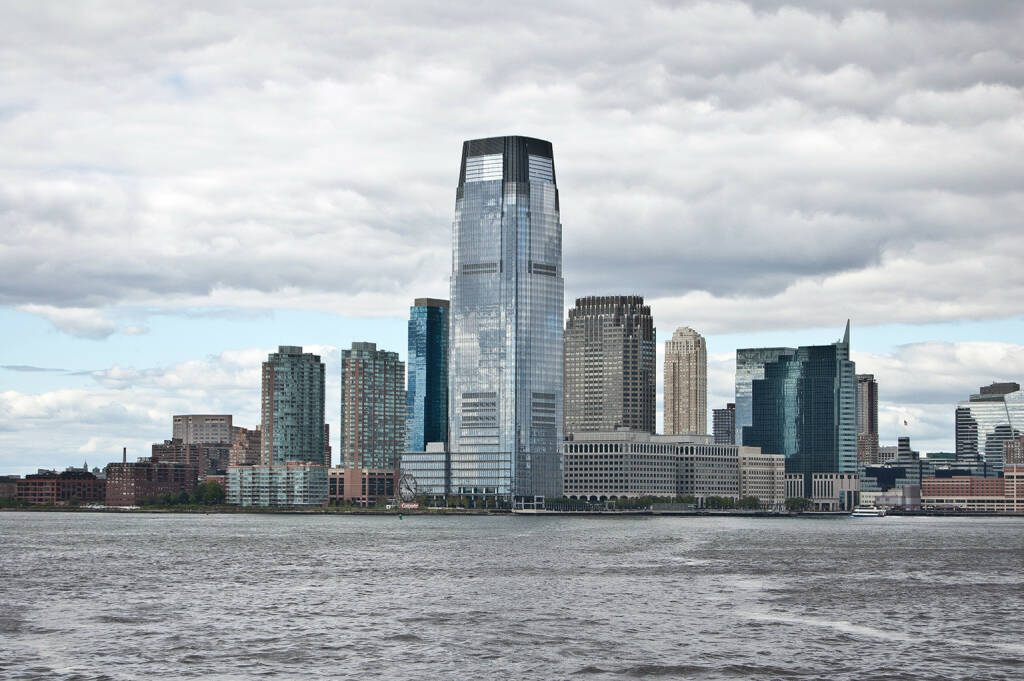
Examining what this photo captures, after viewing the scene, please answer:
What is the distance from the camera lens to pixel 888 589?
125125mm

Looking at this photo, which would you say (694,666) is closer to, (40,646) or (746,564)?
(40,646)

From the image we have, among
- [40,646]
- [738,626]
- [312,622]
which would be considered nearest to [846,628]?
[738,626]

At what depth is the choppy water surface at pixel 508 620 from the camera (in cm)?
7762

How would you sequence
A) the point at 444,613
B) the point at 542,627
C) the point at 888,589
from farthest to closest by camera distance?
the point at 888,589 → the point at 444,613 → the point at 542,627

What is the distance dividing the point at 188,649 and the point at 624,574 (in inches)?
2515

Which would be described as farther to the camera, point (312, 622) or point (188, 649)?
point (312, 622)

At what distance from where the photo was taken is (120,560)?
543 feet

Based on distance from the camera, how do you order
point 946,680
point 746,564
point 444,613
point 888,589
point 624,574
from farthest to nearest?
point 746,564
point 624,574
point 888,589
point 444,613
point 946,680

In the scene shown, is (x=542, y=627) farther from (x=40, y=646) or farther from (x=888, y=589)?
(x=888, y=589)

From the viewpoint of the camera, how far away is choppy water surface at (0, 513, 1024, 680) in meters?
77.6

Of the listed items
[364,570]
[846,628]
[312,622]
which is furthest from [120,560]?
[846,628]

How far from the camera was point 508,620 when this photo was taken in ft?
318

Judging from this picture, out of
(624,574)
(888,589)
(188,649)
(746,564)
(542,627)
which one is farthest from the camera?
(746,564)

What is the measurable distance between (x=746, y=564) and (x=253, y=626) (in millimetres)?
77380
